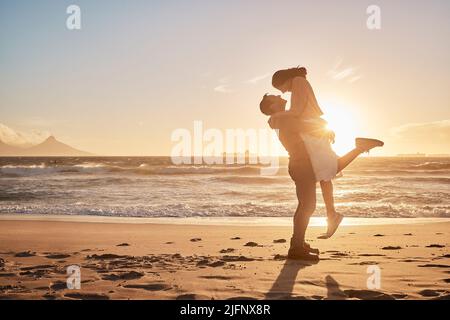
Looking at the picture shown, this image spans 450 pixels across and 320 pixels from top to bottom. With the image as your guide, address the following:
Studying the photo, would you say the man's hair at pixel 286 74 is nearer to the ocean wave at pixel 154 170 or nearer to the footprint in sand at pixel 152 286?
the footprint in sand at pixel 152 286

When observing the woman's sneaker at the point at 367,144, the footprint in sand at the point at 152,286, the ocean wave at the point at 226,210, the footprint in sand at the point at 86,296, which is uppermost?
the woman's sneaker at the point at 367,144

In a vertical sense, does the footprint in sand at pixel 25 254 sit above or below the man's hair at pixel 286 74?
below

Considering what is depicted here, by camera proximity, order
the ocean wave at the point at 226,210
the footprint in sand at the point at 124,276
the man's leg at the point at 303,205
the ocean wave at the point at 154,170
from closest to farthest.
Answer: the footprint in sand at the point at 124,276
the man's leg at the point at 303,205
the ocean wave at the point at 226,210
the ocean wave at the point at 154,170

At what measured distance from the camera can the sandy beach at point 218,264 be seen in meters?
4.13

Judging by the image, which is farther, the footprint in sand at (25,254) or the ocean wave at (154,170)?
the ocean wave at (154,170)

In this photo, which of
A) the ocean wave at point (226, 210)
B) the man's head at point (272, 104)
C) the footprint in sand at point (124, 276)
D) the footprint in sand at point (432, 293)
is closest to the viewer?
the footprint in sand at point (432, 293)

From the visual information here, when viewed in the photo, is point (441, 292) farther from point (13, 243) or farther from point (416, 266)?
point (13, 243)

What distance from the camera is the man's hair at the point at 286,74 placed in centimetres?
555

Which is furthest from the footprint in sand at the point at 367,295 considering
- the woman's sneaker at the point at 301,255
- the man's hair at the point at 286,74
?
the man's hair at the point at 286,74

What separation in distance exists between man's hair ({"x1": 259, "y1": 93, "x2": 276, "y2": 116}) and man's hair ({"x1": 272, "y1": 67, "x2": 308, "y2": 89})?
190 millimetres

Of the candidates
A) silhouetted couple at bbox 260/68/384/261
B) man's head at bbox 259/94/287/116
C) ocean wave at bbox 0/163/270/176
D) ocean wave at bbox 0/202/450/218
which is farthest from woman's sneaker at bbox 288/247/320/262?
ocean wave at bbox 0/163/270/176

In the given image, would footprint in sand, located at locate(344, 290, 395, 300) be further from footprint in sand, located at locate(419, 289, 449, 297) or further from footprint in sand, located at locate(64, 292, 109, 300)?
footprint in sand, located at locate(64, 292, 109, 300)
